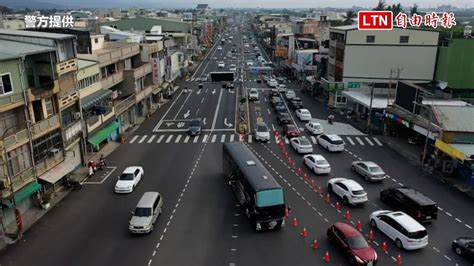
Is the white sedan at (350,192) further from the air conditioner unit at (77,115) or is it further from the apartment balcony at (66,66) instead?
the apartment balcony at (66,66)

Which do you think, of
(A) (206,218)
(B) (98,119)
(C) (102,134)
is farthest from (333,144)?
(B) (98,119)

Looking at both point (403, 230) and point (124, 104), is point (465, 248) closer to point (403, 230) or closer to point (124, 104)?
point (403, 230)

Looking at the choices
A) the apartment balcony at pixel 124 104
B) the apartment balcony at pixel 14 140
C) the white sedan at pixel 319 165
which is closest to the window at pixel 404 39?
the white sedan at pixel 319 165

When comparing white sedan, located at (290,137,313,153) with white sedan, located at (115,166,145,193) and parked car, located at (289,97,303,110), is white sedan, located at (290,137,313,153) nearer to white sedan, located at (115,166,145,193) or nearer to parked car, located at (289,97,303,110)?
white sedan, located at (115,166,145,193)

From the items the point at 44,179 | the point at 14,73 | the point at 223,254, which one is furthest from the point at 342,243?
the point at 14,73

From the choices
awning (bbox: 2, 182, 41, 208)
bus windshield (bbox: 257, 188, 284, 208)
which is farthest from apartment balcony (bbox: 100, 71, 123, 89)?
bus windshield (bbox: 257, 188, 284, 208)

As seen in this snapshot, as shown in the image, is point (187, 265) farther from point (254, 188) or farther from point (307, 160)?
point (307, 160)
